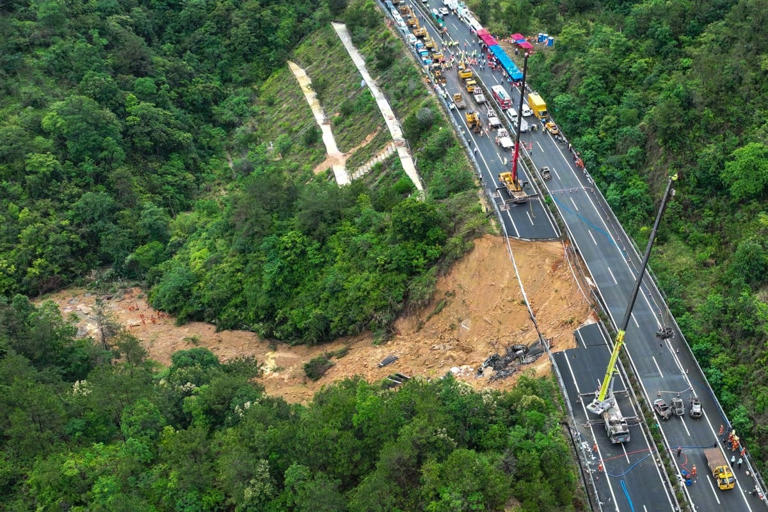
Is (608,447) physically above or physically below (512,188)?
below

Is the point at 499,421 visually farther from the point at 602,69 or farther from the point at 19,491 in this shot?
the point at 602,69

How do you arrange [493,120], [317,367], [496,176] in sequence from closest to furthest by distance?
[317,367]
[496,176]
[493,120]

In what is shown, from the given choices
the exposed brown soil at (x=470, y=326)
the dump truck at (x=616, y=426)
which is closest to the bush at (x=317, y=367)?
the exposed brown soil at (x=470, y=326)

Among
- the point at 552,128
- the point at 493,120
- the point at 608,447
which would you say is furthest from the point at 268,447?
the point at 493,120

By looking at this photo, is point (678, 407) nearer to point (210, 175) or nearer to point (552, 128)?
point (552, 128)

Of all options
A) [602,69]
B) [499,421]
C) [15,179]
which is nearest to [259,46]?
[15,179]
